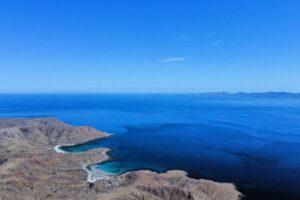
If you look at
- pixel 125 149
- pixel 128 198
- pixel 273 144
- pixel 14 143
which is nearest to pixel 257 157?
pixel 273 144

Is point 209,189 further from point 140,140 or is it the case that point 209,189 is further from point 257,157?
point 140,140

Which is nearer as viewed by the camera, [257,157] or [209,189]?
[209,189]

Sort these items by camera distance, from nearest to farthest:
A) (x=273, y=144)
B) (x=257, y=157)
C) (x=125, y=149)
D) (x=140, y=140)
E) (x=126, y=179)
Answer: (x=126, y=179), (x=257, y=157), (x=125, y=149), (x=273, y=144), (x=140, y=140)

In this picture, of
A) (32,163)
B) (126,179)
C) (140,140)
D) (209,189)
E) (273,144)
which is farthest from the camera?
(140,140)

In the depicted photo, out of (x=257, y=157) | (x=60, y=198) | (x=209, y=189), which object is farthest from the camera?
(x=257, y=157)

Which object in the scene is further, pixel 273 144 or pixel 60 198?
pixel 273 144

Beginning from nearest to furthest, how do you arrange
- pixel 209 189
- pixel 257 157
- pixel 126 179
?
1. pixel 209 189
2. pixel 126 179
3. pixel 257 157

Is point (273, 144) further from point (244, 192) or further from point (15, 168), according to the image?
point (15, 168)

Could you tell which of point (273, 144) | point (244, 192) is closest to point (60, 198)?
point (244, 192)

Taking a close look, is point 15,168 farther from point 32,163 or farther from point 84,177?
point 84,177
